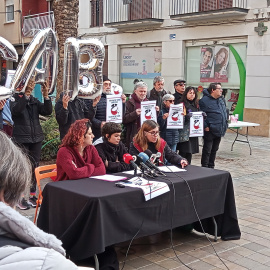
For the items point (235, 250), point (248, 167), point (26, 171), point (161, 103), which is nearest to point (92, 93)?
point (161, 103)

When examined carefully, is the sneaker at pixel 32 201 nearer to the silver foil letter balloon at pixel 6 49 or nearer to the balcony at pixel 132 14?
the silver foil letter balloon at pixel 6 49

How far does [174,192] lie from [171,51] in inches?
548

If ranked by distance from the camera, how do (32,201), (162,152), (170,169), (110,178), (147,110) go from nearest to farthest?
(110,178) → (170,169) → (162,152) → (32,201) → (147,110)

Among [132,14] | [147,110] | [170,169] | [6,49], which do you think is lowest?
[170,169]

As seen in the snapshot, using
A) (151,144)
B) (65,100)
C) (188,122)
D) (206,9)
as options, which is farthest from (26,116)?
(206,9)

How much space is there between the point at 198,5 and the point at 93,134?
1174cm

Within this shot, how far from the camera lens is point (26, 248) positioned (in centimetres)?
142

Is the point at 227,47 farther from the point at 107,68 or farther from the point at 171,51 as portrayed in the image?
the point at 107,68

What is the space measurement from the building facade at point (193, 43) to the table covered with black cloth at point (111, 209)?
10.3 m

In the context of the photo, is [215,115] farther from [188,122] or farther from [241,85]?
[241,85]

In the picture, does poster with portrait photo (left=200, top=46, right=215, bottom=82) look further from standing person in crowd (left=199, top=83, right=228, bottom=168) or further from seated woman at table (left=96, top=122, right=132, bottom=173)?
seated woman at table (left=96, top=122, right=132, bottom=173)

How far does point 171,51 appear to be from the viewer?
17891 mm

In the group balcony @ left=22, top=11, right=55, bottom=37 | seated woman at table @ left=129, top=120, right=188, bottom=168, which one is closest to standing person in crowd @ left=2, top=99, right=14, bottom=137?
seated woman at table @ left=129, top=120, right=188, bottom=168

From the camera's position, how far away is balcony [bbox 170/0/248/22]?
15.3 metres
